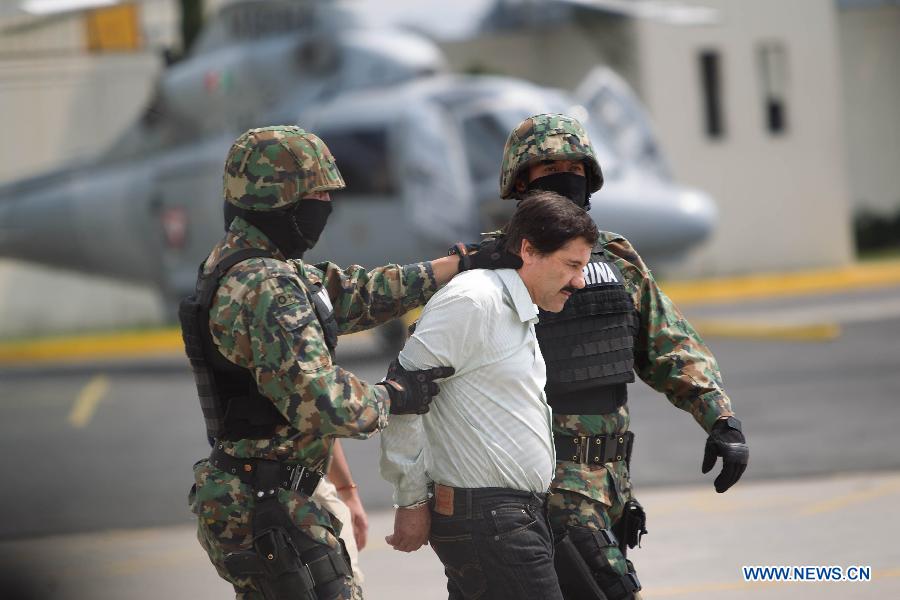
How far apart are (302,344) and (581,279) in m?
0.69

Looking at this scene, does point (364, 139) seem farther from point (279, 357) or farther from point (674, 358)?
point (279, 357)

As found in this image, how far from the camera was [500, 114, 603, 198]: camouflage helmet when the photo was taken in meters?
3.86

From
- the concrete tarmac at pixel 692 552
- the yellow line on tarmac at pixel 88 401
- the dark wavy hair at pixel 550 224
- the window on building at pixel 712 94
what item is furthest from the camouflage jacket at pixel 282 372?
the window on building at pixel 712 94

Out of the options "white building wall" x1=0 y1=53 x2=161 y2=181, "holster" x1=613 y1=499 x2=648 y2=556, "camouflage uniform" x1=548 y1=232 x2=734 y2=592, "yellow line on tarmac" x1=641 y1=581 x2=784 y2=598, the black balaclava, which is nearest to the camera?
the black balaclava

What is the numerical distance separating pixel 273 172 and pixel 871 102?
30.6 m

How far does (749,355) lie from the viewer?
14.1m

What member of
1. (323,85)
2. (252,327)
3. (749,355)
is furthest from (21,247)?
(252,327)

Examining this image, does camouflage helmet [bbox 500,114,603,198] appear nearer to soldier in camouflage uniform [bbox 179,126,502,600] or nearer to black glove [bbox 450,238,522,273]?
black glove [bbox 450,238,522,273]

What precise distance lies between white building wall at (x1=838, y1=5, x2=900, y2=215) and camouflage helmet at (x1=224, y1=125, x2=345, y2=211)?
3002cm

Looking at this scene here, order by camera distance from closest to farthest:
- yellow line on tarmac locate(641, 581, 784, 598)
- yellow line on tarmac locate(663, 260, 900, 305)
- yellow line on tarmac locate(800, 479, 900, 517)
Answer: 1. yellow line on tarmac locate(641, 581, 784, 598)
2. yellow line on tarmac locate(800, 479, 900, 517)
3. yellow line on tarmac locate(663, 260, 900, 305)

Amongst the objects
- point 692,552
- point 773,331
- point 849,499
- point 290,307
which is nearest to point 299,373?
point 290,307

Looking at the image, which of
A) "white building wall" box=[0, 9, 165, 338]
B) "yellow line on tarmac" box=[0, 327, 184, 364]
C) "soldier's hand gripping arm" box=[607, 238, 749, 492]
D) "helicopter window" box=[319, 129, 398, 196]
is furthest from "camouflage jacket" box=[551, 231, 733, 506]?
"yellow line on tarmac" box=[0, 327, 184, 364]

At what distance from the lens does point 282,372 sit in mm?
3234

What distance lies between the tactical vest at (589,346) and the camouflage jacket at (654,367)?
49 millimetres
